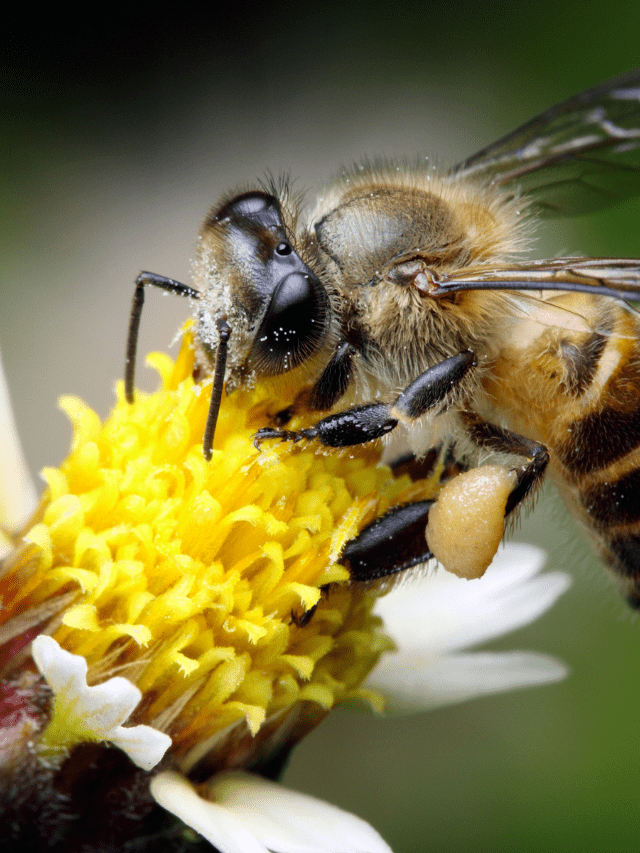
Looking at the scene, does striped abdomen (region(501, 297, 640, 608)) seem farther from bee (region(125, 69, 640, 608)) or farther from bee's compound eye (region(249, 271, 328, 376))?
bee's compound eye (region(249, 271, 328, 376))

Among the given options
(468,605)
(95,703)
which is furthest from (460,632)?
(95,703)

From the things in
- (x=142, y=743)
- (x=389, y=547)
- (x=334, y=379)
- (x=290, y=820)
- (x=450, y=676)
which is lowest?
(x=450, y=676)

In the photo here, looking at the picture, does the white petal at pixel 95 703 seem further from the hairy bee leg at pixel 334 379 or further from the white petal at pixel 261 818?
the hairy bee leg at pixel 334 379

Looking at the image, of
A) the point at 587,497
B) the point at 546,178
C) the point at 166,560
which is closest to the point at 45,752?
the point at 166,560

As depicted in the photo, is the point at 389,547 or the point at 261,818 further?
the point at 389,547

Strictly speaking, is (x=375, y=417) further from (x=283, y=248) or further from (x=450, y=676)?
(x=450, y=676)

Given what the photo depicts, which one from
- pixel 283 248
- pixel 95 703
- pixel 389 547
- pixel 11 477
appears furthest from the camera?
pixel 11 477

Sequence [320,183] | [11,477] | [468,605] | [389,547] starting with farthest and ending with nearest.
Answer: [320,183], [468,605], [11,477], [389,547]
